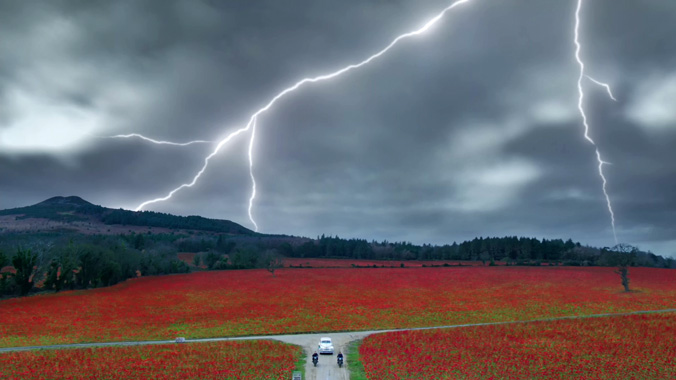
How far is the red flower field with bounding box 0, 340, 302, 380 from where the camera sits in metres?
26.0

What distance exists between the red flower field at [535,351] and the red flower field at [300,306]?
7.64 metres

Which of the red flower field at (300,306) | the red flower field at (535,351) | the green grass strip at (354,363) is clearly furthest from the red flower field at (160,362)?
the red flower field at (535,351)

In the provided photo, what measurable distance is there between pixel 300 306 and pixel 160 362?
30.3m

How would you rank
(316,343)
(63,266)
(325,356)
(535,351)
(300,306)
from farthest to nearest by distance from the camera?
1. (63,266)
2. (300,306)
3. (316,343)
4. (535,351)
5. (325,356)

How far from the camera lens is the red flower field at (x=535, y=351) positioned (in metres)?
26.7

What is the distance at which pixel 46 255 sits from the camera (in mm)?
78938

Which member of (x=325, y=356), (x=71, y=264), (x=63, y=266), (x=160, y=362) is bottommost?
(x=160, y=362)

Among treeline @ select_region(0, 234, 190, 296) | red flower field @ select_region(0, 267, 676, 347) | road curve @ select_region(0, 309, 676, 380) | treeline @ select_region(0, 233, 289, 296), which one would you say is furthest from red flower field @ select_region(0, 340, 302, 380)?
treeline @ select_region(0, 233, 289, 296)

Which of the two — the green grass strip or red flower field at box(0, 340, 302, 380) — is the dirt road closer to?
the green grass strip

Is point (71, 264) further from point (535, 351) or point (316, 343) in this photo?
point (535, 351)

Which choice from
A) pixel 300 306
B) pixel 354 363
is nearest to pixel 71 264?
pixel 300 306

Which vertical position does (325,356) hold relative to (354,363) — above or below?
below

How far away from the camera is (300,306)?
58094mm

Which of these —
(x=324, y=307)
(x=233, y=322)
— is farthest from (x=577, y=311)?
(x=233, y=322)
